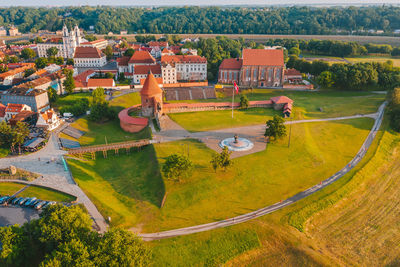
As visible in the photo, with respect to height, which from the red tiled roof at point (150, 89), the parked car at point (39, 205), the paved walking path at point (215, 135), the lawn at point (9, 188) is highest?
the red tiled roof at point (150, 89)

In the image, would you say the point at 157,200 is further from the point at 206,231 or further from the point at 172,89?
the point at 172,89

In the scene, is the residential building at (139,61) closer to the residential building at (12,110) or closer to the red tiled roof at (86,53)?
the red tiled roof at (86,53)

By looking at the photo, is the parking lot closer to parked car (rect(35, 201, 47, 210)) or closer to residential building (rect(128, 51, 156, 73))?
parked car (rect(35, 201, 47, 210))

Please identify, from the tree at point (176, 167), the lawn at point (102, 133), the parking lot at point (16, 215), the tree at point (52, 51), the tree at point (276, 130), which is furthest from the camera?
the tree at point (52, 51)

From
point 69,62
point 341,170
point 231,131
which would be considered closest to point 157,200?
point 231,131

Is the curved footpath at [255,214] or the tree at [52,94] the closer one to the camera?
the curved footpath at [255,214]

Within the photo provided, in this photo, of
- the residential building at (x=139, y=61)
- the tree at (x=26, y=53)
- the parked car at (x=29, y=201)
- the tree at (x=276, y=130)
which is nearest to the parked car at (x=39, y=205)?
the parked car at (x=29, y=201)

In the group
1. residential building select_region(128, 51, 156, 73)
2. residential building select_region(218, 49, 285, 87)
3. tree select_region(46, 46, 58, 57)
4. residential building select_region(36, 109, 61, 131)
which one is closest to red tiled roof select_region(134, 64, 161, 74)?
residential building select_region(128, 51, 156, 73)
